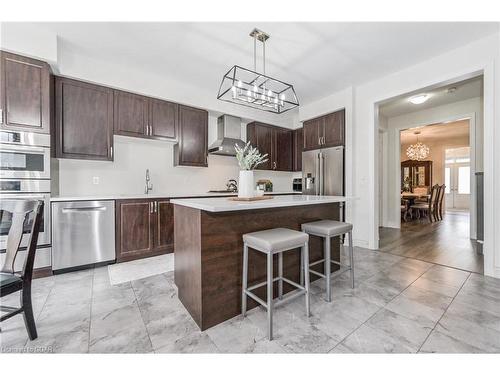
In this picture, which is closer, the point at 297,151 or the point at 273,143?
the point at 273,143

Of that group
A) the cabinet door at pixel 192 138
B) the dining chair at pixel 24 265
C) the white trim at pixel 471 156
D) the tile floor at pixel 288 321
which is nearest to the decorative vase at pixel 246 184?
the tile floor at pixel 288 321

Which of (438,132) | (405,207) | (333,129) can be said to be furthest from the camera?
(438,132)

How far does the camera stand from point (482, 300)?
1968 millimetres

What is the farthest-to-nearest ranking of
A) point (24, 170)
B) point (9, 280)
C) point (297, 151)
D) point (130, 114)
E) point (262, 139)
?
1. point (297, 151)
2. point (262, 139)
3. point (130, 114)
4. point (24, 170)
5. point (9, 280)

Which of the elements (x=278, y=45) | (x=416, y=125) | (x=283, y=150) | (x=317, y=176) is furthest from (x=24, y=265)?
(x=416, y=125)

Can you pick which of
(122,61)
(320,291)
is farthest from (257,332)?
(122,61)

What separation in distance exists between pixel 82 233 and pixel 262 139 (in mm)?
3522

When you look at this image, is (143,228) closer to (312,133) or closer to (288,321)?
(288,321)

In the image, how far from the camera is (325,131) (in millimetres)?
4250

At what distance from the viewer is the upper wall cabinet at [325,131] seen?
402 cm

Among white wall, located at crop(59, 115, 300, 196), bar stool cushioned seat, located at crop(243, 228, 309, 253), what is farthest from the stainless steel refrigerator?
bar stool cushioned seat, located at crop(243, 228, 309, 253)

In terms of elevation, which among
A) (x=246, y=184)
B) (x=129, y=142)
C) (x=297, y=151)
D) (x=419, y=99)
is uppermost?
(x=419, y=99)

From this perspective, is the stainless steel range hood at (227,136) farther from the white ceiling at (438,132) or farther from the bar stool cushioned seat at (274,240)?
the white ceiling at (438,132)
